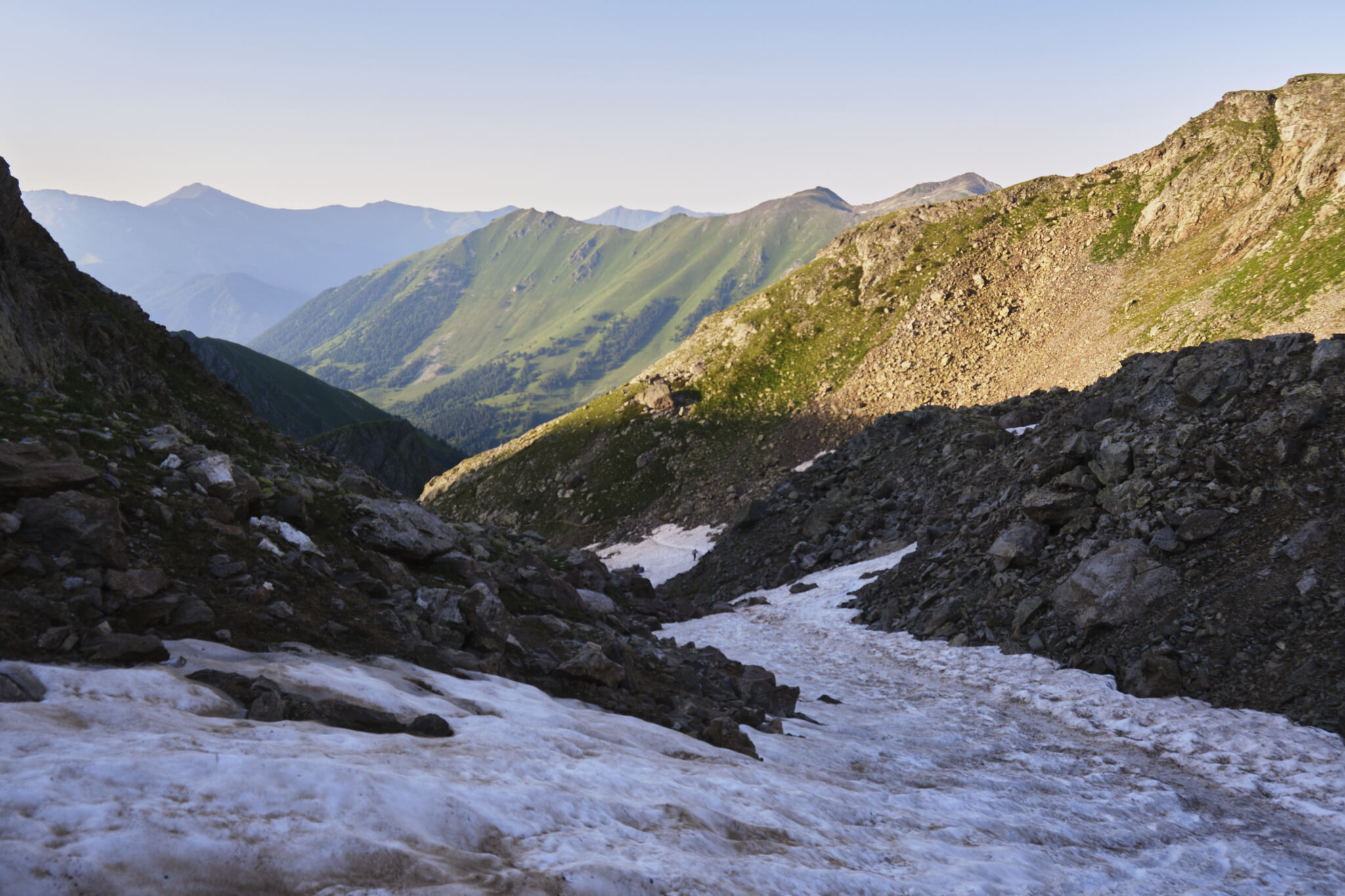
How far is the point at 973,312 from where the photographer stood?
78.8 m

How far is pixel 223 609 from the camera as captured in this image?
1272cm

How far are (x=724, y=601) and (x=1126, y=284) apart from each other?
53139 millimetres

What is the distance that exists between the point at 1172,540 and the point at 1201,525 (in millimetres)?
Answer: 853

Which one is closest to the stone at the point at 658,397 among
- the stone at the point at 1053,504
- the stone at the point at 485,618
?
the stone at the point at 1053,504

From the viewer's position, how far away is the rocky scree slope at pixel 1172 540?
1752 centimetres

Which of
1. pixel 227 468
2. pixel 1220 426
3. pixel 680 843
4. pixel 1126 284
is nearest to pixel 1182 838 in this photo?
pixel 680 843

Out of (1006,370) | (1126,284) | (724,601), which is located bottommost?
(724,601)

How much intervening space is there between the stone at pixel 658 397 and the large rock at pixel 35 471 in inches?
3093

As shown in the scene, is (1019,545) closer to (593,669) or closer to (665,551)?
(593,669)

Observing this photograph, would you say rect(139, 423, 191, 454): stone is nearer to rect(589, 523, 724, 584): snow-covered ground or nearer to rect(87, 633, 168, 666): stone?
rect(87, 633, 168, 666): stone

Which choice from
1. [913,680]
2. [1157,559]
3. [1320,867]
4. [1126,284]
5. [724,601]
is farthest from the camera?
[1126,284]

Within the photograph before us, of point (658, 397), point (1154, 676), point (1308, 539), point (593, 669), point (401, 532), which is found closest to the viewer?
point (593, 669)

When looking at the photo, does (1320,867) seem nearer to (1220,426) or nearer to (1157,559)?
(1157,559)

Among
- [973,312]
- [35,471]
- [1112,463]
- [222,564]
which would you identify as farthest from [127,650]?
[973,312]
